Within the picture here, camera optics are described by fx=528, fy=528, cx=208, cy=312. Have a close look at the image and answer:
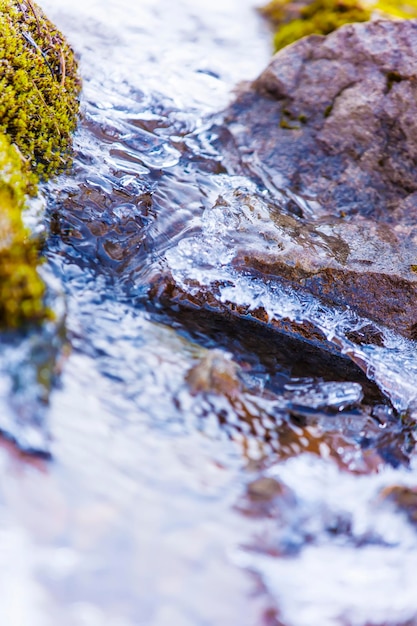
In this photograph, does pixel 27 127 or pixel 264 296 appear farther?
pixel 264 296

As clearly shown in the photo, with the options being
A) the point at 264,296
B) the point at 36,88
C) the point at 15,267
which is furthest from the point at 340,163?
the point at 15,267

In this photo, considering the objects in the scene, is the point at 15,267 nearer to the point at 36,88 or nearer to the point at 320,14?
the point at 36,88

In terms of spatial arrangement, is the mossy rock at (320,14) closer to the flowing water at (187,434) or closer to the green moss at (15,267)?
the flowing water at (187,434)

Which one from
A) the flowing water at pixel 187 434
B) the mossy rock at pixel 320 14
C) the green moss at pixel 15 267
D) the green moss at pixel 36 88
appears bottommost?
the flowing water at pixel 187 434

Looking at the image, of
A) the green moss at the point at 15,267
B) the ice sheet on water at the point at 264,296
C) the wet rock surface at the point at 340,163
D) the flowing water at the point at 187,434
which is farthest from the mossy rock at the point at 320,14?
the green moss at the point at 15,267

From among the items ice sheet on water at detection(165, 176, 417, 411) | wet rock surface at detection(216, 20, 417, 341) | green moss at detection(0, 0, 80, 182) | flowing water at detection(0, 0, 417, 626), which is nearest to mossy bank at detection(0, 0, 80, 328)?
green moss at detection(0, 0, 80, 182)

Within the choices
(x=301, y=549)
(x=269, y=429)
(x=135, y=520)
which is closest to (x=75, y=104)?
(x=269, y=429)

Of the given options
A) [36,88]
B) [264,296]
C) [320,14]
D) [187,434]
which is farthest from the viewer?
[320,14]
